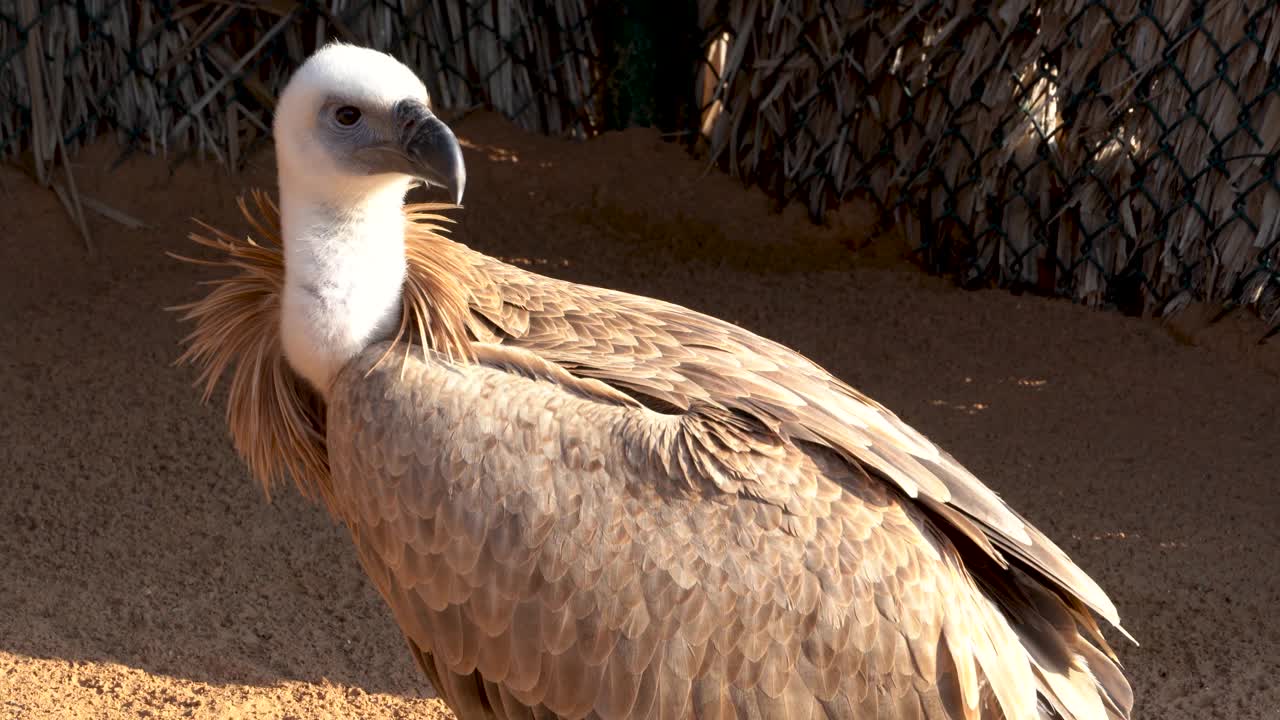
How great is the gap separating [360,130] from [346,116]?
4 centimetres

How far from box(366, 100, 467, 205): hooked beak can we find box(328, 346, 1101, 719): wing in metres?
0.37

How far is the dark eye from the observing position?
8.67ft

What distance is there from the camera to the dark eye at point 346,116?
2.64 meters

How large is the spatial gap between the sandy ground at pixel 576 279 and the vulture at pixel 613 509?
97cm

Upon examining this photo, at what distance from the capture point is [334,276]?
8.87 feet

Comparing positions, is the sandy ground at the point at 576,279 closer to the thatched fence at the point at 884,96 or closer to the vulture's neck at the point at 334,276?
the thatched fence at the point at 884,96

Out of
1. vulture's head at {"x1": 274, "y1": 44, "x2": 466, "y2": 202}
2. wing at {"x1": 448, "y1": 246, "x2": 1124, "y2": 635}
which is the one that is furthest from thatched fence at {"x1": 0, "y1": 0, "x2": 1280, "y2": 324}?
vulture's head at {"x1": 274, "y1": 44, "x2": 466, "y2": 202}

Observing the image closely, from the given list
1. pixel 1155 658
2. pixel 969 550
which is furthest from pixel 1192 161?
pixel 969 550

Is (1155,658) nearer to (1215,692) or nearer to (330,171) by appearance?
(1215,692)

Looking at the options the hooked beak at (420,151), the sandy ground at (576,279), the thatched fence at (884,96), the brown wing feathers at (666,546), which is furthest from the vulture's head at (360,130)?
the thatched fence at (884,96)

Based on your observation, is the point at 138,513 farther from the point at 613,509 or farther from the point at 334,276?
the point at 613,509

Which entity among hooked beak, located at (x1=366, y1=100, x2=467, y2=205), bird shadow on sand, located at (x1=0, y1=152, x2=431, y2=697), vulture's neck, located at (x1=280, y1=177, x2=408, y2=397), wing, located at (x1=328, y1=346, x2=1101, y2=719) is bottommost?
bird shadow on sand, located at (x1=0, y1=152, x2=431, y2=697)

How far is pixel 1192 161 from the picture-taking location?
4941 mm

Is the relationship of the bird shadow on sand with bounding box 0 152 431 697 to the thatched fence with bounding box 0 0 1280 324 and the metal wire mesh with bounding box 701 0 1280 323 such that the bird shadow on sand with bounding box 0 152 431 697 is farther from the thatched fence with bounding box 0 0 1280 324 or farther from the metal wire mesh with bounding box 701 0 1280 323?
the metal wire mesh with bounding box 701 0 1280 323
